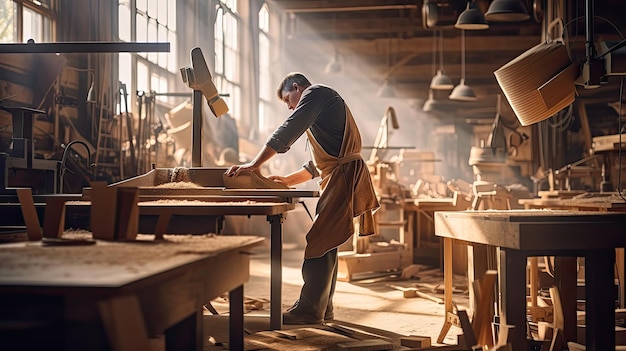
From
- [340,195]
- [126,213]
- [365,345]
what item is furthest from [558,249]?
[340,195]

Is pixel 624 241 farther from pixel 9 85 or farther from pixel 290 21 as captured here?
pixel 290 21

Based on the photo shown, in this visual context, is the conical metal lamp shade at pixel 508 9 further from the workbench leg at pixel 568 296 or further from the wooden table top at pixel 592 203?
the workbench leg at pixel 568 296

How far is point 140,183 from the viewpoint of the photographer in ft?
14.8

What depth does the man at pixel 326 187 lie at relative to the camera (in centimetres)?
506

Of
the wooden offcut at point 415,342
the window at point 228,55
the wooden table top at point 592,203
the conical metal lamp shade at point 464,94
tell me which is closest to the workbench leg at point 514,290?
the wooden offcut at point 415,342

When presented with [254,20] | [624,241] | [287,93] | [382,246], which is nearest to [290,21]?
[254,20]

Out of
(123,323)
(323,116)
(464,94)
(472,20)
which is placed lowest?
(123,323)

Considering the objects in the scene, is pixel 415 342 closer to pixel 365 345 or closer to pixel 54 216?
pixel 365 345

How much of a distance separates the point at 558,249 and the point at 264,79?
1610 centimetres

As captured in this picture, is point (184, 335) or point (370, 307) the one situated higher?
point (184, 335)

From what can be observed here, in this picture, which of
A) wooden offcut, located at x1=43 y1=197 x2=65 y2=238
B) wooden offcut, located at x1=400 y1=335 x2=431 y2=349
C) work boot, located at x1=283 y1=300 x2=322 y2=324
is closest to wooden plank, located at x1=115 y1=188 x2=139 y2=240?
wooden offcut, located at x1=43 y1=197 x2=65 y2=238

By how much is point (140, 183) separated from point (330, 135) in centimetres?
139

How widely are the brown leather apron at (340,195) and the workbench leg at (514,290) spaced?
2.00 m

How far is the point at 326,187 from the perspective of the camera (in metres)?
5.18
